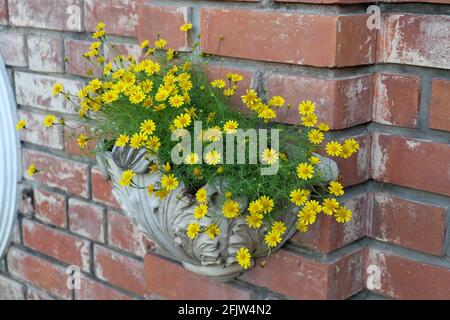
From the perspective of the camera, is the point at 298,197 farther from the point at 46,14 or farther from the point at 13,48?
the point at 13,48

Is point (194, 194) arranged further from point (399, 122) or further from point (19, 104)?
point (19, 104)

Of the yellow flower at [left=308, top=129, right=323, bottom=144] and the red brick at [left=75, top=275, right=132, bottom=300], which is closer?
the yellow flower at [left=308, top=129, right=323, bottom=144]

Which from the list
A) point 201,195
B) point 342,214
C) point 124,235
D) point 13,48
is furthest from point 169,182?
point 13,48

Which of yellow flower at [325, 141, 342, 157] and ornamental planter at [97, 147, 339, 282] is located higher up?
yellow flower at [325, 141, 342, 157]

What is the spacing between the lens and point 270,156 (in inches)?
35.6

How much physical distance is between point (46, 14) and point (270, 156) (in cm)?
76

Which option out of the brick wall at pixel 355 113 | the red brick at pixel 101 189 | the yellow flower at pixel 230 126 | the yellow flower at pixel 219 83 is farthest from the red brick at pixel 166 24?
the red brick at pixel 101 189

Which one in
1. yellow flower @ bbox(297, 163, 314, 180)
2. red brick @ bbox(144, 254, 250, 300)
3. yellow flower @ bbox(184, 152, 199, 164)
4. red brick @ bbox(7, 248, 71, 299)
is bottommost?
red brick @ bbox(7, 248, 71, 299)

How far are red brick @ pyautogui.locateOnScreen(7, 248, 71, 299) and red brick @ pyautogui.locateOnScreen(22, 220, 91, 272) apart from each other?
0.03 m

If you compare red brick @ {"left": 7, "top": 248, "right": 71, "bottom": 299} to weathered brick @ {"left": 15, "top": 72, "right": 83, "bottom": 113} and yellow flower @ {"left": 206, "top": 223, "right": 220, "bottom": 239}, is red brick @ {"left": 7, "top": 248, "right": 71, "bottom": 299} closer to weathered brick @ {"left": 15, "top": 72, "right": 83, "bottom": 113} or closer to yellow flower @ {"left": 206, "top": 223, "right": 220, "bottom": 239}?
weathered brick @ {"left": 15, "top": 72, "right": 83, "bottom": 113}

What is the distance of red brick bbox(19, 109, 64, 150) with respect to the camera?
1.46 meters

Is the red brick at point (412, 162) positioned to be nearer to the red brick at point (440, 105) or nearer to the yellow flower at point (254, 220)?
the red brick at point (440, 105)

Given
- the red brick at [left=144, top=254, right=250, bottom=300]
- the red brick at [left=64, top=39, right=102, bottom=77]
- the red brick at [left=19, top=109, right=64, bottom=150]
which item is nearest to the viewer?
the red brick at [left=144, top=254, right=250, bottom=300]

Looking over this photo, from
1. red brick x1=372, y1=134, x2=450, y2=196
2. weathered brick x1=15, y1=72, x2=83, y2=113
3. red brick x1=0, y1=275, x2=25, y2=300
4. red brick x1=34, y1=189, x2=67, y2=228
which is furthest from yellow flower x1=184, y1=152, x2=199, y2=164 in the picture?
red brick x1=0, y1=275, x2=25, y2=300
